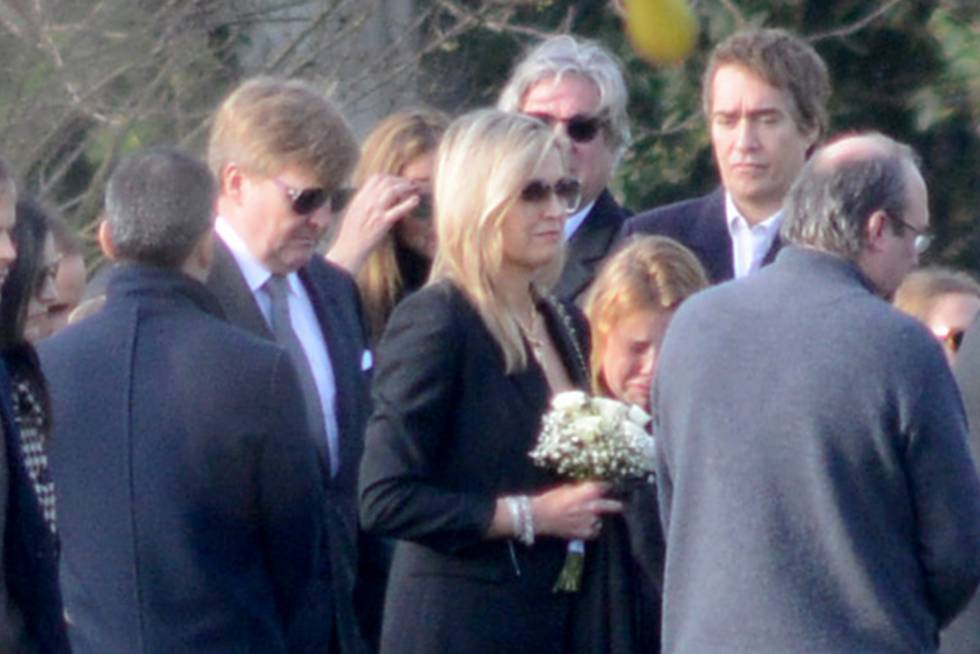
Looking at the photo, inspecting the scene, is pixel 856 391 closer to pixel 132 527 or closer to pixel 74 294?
pixel 132 527

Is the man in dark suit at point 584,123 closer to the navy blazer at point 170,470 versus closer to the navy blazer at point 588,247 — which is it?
the navy blazer at point 588,247

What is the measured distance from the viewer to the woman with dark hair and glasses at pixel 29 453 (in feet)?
12.7

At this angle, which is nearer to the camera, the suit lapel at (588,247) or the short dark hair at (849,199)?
the short dark hair at (849,199)

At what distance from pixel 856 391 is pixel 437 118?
2156 millimetres

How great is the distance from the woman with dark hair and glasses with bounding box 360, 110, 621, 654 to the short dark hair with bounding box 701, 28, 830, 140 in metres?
1.11

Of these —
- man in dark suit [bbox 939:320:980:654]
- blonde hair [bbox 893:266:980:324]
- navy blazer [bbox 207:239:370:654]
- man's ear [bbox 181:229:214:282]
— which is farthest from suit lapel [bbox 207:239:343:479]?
blonde hair [bbox 893:266:980:324]

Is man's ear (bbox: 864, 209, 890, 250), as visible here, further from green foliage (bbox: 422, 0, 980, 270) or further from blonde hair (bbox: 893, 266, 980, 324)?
green foliage (bbox: 422, 0, 980, 270)

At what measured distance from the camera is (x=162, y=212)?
4.61m

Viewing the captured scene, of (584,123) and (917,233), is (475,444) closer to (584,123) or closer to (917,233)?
(917,233)

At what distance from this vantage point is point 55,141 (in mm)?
9094

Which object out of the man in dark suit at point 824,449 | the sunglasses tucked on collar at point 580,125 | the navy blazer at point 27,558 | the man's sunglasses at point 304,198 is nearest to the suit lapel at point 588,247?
the sunglasses tucked on collar at point 580,125

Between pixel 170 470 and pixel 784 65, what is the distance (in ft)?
6.82

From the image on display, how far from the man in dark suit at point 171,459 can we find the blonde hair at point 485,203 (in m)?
0.44

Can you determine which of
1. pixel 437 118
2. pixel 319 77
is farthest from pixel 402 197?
pixel 319 77
